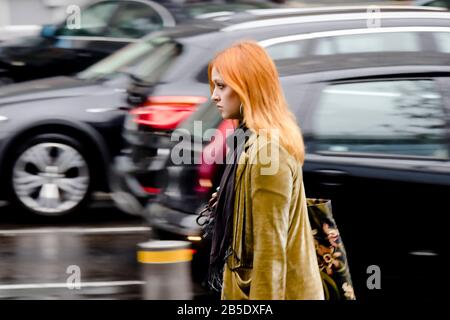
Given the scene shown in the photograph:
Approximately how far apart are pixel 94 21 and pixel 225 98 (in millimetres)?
10351

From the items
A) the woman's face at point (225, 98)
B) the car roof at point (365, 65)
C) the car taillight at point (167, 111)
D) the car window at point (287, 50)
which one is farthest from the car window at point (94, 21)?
the woman's face at point (225, 98)

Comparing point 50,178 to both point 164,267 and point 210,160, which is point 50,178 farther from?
point 164,267

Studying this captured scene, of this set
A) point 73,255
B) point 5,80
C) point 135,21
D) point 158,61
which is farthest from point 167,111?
point 5,80

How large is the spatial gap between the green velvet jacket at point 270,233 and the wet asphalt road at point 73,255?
9.80ft

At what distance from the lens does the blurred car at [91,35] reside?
13500 mm

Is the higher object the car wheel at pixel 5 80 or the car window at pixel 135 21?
the car window at pixel 135 21

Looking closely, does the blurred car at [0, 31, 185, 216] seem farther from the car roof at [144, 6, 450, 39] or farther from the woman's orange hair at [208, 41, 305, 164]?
the woman's orange hair at [208, 41, 305, 164]

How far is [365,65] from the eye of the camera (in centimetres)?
641

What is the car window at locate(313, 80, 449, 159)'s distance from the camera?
20.5 feet

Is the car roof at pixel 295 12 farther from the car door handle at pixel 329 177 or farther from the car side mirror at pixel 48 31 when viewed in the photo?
the car side mirror at pixel 48 31

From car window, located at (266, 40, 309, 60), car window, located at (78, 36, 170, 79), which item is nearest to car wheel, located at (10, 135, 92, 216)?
car window, located at (78, 36, 170, 79)

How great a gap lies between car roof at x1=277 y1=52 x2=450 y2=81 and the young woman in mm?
2622

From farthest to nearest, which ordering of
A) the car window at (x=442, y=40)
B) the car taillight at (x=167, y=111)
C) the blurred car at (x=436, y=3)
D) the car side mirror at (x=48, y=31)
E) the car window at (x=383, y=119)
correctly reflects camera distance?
the blurred car at (x=436, y=3) → the car side mirror at (x=48, y=31) → the car window at (x=442, y=40) → the car taillight at (x=167, y=111) → the car window at (x=383, y=119)

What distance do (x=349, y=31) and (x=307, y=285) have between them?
15.6 feet
